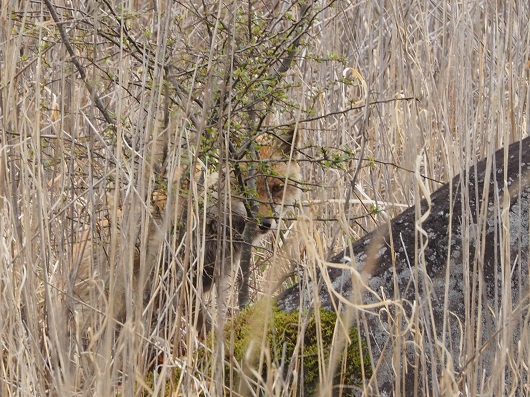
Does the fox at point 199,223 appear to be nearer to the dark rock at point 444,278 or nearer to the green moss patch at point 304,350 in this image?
the green moss patch at point 304,350

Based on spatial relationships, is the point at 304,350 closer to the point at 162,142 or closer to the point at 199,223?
the point at 199,223

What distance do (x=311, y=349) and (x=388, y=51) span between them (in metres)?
2.42

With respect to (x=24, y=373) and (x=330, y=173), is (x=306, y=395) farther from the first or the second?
(x=330, y=173)

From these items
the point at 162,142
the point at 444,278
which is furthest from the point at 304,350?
the point at 162,142

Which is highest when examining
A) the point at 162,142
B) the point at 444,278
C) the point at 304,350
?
the point at 162,142

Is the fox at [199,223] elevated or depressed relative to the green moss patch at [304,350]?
elevated

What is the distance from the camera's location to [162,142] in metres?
2.44

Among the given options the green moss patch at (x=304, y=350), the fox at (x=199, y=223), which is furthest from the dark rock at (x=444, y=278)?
the fox at (x=199, y=223)

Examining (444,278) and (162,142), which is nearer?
(444,278)

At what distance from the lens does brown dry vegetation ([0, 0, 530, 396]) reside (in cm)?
169

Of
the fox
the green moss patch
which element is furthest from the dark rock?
the fox

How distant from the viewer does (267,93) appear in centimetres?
245

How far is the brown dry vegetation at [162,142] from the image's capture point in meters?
1.69

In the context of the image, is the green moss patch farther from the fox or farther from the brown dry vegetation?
the fox
